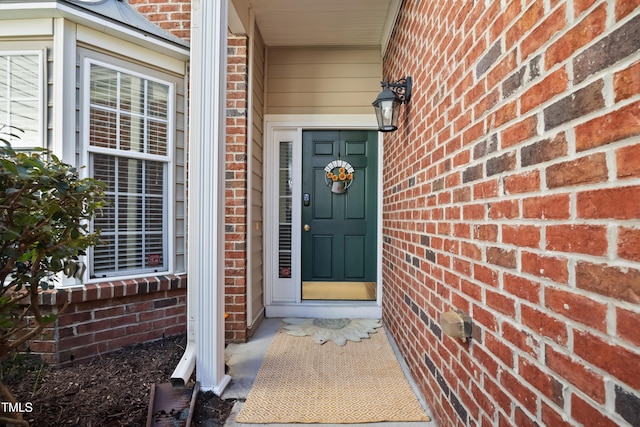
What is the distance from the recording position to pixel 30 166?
1.22m

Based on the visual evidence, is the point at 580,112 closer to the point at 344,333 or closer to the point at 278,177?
the point at 344,333

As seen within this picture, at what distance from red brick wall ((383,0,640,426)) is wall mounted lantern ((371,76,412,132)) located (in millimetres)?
552

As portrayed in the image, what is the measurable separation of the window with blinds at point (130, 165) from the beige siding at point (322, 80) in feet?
3.67

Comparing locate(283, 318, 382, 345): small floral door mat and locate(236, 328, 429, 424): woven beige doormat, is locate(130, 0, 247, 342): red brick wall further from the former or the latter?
locate(283, 318, 382, 345): small floral door mat

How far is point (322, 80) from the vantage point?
10.6ft

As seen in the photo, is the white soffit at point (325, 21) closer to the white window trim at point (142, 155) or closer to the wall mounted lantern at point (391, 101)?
the wall mounted lantern at point (391, 101)

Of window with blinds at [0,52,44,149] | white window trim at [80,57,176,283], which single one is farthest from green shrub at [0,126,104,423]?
window with blinds at [0,52,44,149]

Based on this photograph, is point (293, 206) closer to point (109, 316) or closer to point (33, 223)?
point (109, 316)

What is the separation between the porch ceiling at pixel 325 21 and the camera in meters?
2.61

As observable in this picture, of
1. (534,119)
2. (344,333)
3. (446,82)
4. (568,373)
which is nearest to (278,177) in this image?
(344,333)

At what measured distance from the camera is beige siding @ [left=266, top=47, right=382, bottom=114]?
10.6 feet

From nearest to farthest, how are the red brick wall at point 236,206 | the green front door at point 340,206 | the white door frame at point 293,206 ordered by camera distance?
the red brick wall at point 236,206, the white door frame at point 293,206, the green front door at point 340,206

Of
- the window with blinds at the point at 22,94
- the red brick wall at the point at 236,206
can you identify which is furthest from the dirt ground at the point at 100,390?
the window with blinds at the point at 22,94

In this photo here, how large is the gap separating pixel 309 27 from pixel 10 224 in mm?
2734
